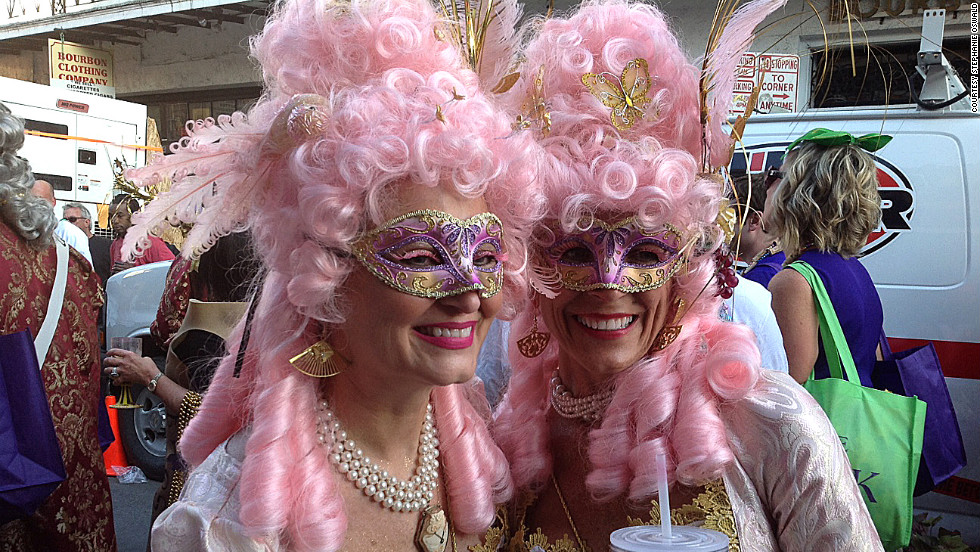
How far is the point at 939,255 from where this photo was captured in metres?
4.32

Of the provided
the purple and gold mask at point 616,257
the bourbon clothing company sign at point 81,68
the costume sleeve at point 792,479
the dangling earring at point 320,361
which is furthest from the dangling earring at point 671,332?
the bourbon clothing company sign at point 81,68

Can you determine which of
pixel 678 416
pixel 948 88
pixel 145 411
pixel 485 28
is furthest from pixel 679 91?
pixel 145 411

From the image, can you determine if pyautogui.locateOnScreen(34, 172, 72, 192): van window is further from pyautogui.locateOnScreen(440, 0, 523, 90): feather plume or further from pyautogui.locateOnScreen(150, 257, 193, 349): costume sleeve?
pyautogui.locateOnScreen(440, 0, 523, 90): feather plume

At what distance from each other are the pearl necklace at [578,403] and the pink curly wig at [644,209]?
0.04 meters

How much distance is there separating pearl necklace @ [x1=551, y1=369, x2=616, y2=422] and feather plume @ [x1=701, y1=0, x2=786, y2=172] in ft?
2.01

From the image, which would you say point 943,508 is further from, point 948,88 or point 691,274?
point 691,274

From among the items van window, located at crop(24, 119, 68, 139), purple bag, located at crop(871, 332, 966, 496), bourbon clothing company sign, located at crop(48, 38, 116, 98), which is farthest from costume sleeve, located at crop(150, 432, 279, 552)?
bourbon clothing company sign, located at crop(48, 38, 116, 98)

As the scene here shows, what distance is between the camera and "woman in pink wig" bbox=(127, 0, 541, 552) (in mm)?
1674

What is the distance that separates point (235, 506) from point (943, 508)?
3.82 metres

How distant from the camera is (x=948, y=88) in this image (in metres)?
4.53

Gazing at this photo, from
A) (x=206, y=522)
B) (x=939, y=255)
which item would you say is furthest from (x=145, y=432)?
(x=939, y=255)

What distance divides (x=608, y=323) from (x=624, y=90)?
55 cm

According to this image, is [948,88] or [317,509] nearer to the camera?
[317,509]

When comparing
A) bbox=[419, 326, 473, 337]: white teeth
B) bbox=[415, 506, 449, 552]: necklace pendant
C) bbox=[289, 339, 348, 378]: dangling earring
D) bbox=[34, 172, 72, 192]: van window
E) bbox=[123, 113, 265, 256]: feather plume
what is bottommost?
bbox=[34, 172, 72, 192]: van window
